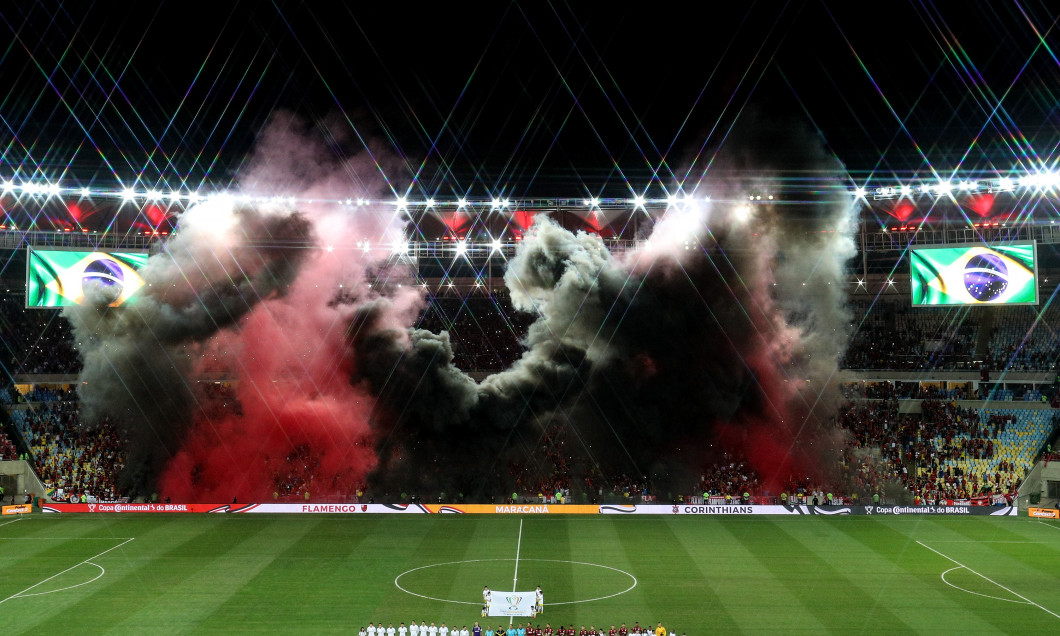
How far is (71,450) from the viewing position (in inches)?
2315

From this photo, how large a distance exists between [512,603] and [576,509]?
2066 cm

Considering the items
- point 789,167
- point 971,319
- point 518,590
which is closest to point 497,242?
point 789,167

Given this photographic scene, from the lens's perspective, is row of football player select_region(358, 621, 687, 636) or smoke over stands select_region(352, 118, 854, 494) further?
smoke over stands select_region(352, 118, 854, 494)

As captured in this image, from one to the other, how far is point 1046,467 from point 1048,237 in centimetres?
2430

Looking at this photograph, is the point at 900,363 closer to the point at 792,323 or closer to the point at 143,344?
the point at 792,323

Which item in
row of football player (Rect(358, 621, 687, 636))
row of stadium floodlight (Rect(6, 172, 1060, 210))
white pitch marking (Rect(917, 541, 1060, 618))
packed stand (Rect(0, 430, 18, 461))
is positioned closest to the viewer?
row of football player (Rect(358, 621, 687, 636))

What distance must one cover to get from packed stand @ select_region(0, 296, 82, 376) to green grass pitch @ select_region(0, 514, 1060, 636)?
21.2m

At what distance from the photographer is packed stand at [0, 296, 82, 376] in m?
69.1

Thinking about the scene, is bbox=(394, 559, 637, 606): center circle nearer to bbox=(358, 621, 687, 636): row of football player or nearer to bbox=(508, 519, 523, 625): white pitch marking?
bbox=(508, 519, 523, 625): white pitch marking

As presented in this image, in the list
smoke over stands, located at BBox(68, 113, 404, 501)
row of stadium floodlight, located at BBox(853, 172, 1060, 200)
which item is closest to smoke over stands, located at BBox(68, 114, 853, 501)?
smoke over stands, located at BBox(68, 113, 404, 501)

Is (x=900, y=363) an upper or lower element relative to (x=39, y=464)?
upper

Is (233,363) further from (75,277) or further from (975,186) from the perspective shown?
(975,186)

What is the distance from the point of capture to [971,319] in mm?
74188

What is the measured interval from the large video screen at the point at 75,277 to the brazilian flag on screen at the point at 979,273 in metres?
50.4
